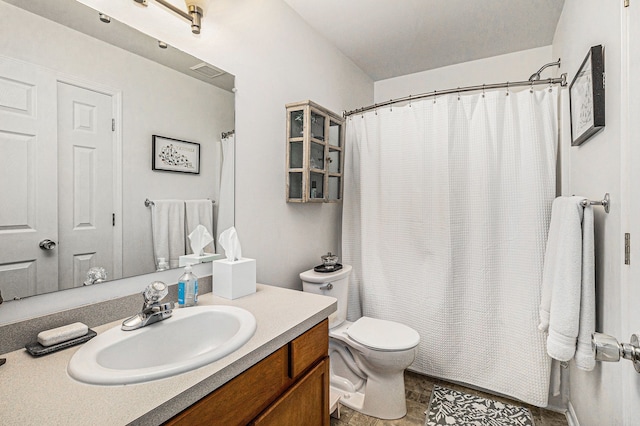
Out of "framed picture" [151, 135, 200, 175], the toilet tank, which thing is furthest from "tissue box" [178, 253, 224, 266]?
the toilet tank

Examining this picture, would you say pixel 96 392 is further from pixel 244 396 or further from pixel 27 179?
pixel 27 179

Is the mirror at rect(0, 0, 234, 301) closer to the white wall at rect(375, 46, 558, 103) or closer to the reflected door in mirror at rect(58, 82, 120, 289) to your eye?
the reflected door in mirror at rect(58, 82, 120, 289)

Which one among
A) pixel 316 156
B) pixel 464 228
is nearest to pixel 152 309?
pixel 316 156

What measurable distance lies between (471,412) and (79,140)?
2.33 meters

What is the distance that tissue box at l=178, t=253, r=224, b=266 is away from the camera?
140 cm

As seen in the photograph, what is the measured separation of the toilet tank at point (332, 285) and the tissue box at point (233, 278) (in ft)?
→ 1.93

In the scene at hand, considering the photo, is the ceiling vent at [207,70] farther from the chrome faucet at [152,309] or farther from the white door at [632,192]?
the white door at [632,192]

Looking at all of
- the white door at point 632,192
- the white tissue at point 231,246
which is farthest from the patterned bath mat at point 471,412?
the white tissue at point 231,246

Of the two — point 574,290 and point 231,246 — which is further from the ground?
point 231,246

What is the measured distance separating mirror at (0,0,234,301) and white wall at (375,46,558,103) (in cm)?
219

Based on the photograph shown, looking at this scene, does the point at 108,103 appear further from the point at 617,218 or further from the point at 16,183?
the point at 617,218

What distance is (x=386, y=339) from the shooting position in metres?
1.82

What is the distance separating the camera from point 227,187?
1.61 metres

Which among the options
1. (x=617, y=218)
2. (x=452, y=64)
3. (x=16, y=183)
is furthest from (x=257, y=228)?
(x=452, y=64)
